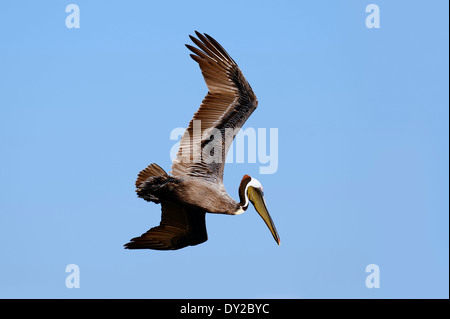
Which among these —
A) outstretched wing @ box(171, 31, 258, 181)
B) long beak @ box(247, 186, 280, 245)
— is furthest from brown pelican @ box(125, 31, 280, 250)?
long beak @ box(247, 186, 280, 245)

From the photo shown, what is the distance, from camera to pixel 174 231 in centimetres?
1708

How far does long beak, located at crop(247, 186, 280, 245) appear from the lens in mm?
17156

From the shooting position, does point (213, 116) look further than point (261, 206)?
No

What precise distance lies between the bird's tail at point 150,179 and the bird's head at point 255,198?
163 cm

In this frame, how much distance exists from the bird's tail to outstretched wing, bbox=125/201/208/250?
959 millimetres

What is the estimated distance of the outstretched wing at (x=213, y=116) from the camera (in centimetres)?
1658

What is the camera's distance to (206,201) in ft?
53.4

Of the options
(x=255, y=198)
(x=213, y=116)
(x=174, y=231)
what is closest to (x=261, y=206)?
(x=255, y=198)

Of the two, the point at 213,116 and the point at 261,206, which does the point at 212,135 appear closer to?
the point at 213,116

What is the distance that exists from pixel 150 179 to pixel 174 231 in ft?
5.16

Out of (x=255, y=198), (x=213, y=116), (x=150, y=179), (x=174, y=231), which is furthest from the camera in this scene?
(x=255, y=198)

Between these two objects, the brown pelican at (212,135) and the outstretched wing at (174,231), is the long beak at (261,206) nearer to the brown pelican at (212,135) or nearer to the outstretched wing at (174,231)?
the brown pelican at (212,135)

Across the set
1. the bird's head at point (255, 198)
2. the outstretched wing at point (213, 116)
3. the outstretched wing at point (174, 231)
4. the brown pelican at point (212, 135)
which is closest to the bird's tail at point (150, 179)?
the brown pelican at point (212, 135)

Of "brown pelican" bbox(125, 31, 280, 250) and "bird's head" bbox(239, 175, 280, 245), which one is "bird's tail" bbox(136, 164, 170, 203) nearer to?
"brown pelican" bbox(125, 31, 280, 250)
